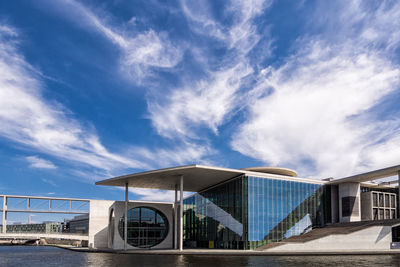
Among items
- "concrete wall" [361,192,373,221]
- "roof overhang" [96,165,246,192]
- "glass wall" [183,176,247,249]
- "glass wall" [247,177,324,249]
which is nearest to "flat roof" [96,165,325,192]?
"roof overhang" [96,165,246,192]

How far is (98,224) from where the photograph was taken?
223ft

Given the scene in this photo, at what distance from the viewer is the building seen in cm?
4972

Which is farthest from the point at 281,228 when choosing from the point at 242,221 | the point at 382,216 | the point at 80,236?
the point at 80,236

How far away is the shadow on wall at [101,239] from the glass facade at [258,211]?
19044 mm

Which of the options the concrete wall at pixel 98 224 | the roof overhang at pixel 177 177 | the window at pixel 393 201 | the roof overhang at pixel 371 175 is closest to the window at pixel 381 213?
the window at pixel 393 201

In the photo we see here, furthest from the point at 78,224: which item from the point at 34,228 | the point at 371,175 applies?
the point at 371,175

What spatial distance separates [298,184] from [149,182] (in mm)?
21620

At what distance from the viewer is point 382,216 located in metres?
58.3

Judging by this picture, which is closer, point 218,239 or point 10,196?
point 218,239

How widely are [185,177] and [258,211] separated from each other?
11.1m

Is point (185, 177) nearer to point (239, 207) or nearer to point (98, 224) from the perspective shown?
point (239, 207)

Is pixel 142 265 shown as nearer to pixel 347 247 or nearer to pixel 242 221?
pixel 242 221

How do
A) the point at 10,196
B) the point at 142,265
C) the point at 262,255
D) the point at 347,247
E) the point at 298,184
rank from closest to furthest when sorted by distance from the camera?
the point at 142,265, the point at 262,255, the point at 347,247, the point at 298,184, the point at 10,196

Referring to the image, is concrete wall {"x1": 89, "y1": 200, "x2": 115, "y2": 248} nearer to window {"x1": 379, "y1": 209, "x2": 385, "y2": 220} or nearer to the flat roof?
the flat roof
